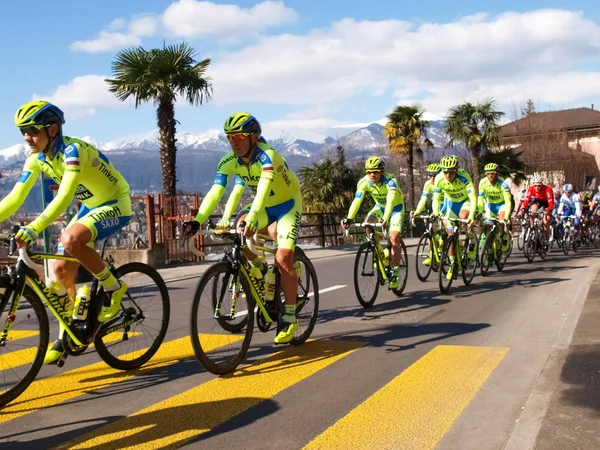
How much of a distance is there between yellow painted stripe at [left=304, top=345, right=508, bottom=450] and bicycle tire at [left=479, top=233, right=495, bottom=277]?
6.53 meters

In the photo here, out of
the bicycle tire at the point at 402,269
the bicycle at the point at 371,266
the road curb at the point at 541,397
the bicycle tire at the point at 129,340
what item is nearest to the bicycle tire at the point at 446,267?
the bicycle tire at the point at 402,269

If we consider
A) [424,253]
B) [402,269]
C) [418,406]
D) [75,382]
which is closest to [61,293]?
[75,382]

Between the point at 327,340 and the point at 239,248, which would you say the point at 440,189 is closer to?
the point at 327,340

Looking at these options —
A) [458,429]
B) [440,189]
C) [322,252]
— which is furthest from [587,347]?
[322,252]

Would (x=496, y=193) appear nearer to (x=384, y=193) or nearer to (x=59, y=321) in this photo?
(x=384, y=193)

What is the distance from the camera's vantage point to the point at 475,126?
37312 millimetres

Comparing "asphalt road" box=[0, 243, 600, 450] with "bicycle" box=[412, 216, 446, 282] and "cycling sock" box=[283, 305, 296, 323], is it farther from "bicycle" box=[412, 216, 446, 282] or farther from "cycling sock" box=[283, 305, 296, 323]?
"bicycle" box=[412, 216, 446, 282]

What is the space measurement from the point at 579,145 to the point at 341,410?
223 ft

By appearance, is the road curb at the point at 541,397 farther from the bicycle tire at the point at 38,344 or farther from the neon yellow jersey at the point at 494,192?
the neon yellow jersey at the point at 494,192

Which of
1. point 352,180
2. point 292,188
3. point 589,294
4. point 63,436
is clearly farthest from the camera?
point 352,180

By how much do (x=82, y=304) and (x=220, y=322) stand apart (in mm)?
1272

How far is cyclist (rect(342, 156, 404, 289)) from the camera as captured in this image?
9.29 metres

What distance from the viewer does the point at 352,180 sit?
34469mm

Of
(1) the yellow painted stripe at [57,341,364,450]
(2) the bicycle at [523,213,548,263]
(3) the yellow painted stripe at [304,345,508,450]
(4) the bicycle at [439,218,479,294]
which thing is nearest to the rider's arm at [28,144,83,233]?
(1) the yellow painted stripe at [57,341,364,450]
